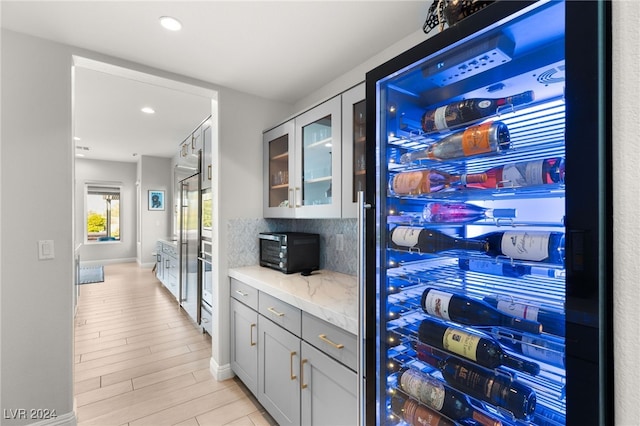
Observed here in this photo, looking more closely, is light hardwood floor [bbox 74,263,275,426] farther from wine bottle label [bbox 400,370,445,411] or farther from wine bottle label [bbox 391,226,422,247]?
wine bottle label [bbox 391,226,422,247]

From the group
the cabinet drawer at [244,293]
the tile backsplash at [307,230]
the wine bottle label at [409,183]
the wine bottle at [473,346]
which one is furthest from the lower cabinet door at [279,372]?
the wine bottle label at [409,183]

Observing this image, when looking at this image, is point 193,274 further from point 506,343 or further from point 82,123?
point 506,343

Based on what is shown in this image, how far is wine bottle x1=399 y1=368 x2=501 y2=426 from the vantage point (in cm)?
94

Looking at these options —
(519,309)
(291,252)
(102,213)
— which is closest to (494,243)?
(519,309)

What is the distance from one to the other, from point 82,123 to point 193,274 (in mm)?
2776

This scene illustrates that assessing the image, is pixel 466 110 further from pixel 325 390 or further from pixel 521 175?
pixel 325 390

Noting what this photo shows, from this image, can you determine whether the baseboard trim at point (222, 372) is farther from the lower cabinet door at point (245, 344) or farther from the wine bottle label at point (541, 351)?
the wine bottle label at point (541, 351)

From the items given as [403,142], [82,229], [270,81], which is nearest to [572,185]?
[403,142]

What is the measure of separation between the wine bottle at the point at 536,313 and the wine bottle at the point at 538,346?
3 cm

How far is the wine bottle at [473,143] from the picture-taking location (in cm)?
87

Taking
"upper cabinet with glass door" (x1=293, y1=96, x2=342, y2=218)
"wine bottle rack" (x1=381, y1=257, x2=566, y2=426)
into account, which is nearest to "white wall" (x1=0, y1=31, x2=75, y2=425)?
"upper cabinet with glass door" (x1=293, y1=96, x2=342, y2=218)

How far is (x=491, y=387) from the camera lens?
845 mm

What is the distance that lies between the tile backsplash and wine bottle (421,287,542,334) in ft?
4.11

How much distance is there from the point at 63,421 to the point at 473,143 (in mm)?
2789
